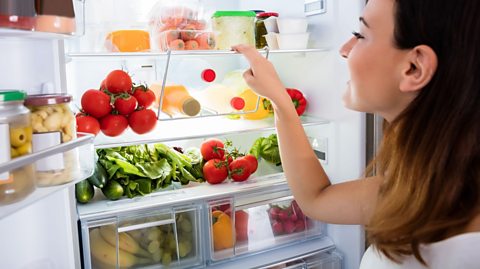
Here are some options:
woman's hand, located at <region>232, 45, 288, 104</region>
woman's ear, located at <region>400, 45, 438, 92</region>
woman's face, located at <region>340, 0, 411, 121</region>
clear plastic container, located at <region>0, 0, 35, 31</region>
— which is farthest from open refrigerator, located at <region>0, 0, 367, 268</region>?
woman's ear, located at <region>400, 45, 438, 92</region>

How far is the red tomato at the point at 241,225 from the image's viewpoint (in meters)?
1.61

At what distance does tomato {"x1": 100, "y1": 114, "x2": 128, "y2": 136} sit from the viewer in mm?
1293

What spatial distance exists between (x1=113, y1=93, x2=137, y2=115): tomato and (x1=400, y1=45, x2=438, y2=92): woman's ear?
822 mm

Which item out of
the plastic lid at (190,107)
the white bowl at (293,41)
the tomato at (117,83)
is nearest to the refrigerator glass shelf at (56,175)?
the tomato at (117,83)

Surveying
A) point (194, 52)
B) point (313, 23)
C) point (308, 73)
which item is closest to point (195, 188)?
point (194, 52)

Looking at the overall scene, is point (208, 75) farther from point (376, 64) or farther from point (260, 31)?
point (376, 64)

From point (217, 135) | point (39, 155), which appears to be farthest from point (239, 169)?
point (39, 155)

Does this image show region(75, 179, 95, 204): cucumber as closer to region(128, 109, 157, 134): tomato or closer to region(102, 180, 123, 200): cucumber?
region(102, 180, 123, 200): cucumber

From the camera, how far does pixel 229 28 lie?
1.48m

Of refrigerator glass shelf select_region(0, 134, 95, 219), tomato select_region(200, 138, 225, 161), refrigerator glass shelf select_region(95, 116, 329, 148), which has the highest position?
refrigerator glass shelf select_region(0, 134, 95, 219)

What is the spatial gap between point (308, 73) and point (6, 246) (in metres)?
1.29

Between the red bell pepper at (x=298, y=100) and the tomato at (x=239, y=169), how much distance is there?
309 mm

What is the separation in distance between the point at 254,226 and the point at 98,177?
0.60 m

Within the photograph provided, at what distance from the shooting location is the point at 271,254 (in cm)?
161
